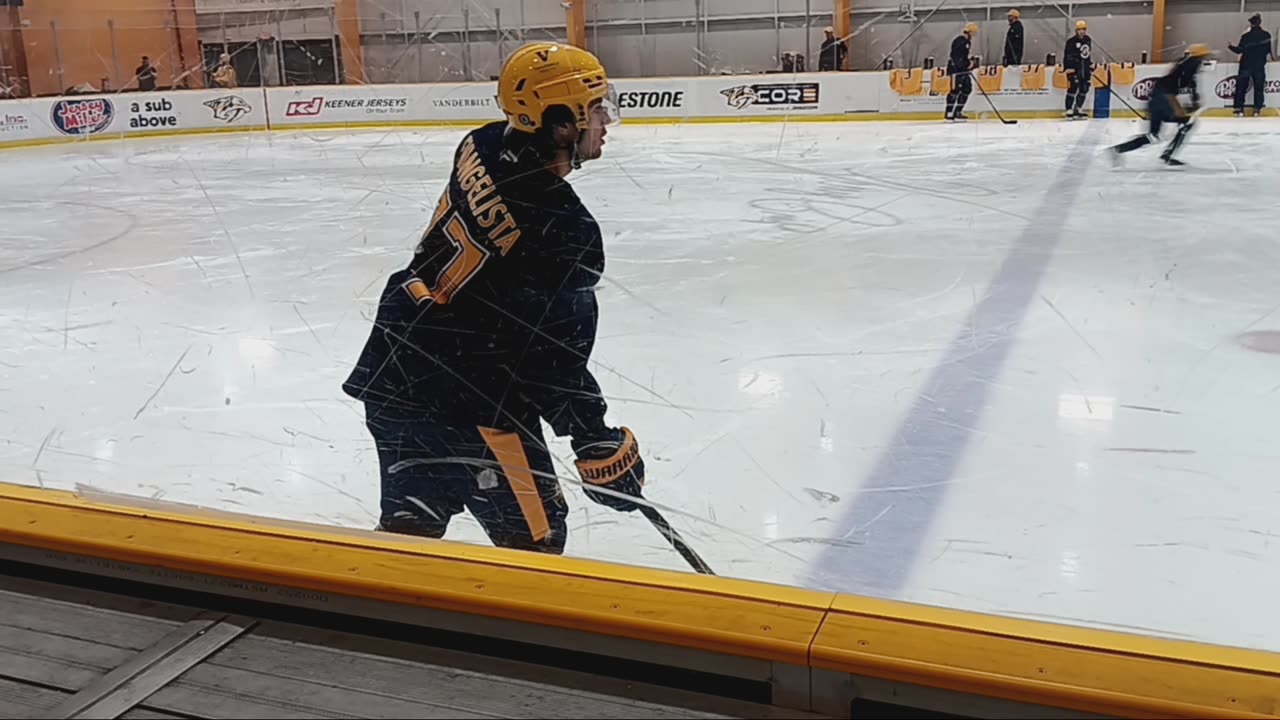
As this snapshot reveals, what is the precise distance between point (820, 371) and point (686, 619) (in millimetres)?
2484

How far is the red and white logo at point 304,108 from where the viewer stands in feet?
36.4

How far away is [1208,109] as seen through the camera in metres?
12.3

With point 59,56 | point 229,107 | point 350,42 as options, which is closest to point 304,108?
point 350,42

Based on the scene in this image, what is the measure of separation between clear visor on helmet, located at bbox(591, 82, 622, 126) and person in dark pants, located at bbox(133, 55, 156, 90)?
12291 mm

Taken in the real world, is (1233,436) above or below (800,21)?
below

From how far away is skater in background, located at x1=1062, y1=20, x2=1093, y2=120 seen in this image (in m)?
12.6

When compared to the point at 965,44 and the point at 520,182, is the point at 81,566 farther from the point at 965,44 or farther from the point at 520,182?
the point at 965,44

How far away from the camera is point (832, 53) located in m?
Result: 13.8

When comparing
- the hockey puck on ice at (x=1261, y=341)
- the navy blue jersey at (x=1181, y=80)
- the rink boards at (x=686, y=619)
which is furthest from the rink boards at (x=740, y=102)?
the rink boards at (x=686, y=619)

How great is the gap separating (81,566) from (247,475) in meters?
1.21

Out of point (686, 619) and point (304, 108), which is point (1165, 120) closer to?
point (304, 108)

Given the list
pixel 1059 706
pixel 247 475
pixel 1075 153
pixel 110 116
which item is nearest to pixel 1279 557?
pixel 1059 706

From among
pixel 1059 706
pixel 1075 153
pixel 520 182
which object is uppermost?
pixel 520 182

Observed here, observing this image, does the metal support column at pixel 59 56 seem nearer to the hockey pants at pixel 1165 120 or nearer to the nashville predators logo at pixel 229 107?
the nashville predators logo at pixel 229 107
